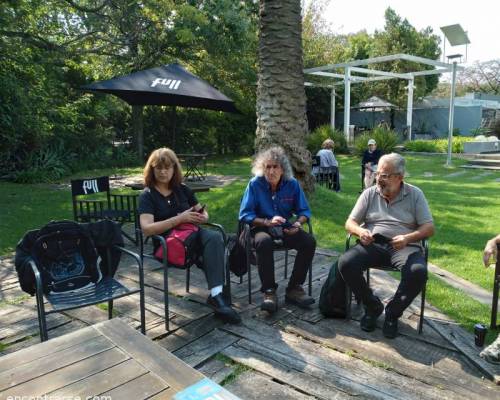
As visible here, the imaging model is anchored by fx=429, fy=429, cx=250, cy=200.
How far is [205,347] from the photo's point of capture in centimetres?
278

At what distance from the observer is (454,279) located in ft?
13.9

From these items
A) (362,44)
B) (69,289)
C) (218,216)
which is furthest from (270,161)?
(362,44)

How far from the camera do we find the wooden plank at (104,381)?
4.80 feet

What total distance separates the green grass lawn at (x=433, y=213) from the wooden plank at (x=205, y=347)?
5.90 feet

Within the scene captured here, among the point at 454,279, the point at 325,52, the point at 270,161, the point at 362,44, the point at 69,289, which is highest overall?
the point at 362,44

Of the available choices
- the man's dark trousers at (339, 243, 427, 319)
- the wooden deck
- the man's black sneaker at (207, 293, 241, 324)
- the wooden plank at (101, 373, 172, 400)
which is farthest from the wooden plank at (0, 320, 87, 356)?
the man's dark trousers at (339, 243, 427, 319)

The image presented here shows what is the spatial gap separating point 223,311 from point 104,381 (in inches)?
62.8

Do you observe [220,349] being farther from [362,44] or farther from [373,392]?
[362,44]

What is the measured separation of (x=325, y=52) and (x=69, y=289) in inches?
876

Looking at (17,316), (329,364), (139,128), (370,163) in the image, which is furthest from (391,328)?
(139,128)

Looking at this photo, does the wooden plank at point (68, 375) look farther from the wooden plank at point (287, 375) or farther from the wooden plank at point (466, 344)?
the wooden plank at point (466, 344)

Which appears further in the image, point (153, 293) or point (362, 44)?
point (362, 44)

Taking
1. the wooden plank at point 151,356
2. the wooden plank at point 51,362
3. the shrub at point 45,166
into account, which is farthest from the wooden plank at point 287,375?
the shrub at point 45,166

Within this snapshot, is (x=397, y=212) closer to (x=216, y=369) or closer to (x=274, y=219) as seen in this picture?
(x=274, y=219)
